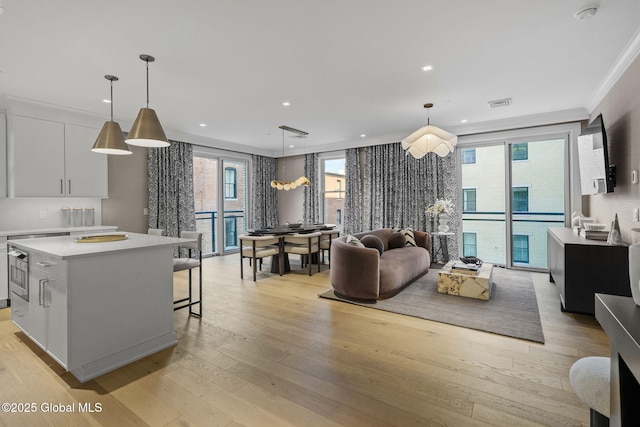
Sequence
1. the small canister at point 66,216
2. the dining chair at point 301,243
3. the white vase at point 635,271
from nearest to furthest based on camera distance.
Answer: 1. the white vase at point 635,271
2. the small canister at point 66,216
3. the dining chair at point 301,243

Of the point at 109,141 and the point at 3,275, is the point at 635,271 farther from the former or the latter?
the point at 3,275

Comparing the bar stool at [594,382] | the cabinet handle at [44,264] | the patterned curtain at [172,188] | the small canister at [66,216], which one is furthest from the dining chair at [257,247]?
the bar stool at [594,382]

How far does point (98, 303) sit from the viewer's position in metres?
2.31

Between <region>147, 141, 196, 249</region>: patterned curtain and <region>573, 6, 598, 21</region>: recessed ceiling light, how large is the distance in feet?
20.0

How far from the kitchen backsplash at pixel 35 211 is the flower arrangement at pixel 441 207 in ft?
19.2

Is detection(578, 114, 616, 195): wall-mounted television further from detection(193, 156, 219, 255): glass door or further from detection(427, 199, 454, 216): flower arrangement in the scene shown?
detection(193, 156, 219, 255): glass door

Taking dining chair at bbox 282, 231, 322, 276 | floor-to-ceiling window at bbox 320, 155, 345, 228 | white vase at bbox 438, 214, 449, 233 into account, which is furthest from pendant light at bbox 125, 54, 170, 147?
floor-to-ceiling window at bbox 320, 155, 345, 228

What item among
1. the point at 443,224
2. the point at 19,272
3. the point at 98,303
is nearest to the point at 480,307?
the point at 443,224

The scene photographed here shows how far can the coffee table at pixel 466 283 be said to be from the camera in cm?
390

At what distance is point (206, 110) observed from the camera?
4.78 meters

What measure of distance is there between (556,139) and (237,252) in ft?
22.6

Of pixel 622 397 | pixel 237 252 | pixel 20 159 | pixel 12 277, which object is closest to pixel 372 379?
pixel 622 397

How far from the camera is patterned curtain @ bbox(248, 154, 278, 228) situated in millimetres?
8086

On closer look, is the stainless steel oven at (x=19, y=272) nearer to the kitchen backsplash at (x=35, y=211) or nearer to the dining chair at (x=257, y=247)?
the kitchen backsplash at (x=35, y=211)
